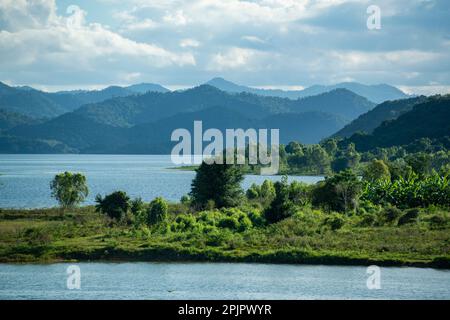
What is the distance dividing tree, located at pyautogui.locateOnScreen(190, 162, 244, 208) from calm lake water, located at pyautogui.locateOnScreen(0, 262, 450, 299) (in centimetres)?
2193

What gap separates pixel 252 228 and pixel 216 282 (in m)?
14.0

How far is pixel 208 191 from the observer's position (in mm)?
64250

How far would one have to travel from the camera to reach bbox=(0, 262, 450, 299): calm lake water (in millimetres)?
34031

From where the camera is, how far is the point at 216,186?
64000mm

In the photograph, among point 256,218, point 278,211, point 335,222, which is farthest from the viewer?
point 256,218

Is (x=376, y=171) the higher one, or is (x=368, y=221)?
(x=376, y=171)

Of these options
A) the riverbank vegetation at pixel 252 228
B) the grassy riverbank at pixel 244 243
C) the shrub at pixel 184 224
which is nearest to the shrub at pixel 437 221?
the riverbank vegetation at pixel 252 228

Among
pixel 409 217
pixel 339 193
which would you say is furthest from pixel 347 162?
pixel 409 217

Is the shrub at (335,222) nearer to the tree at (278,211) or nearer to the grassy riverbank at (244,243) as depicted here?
the grassy riverbank at (244,243)

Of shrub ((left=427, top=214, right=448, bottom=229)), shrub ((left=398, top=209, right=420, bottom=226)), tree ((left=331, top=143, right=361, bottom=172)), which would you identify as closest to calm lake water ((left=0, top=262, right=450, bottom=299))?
shrub ((left=427, top=214, right=448, bottom=229))

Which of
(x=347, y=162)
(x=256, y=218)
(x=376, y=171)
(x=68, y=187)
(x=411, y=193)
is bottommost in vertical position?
(x=256, y=218)

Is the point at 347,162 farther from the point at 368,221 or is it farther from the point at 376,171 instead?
the point at 368,221

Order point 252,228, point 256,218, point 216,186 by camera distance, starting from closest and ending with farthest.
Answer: point 252,228
point 256,218
point 216,186
